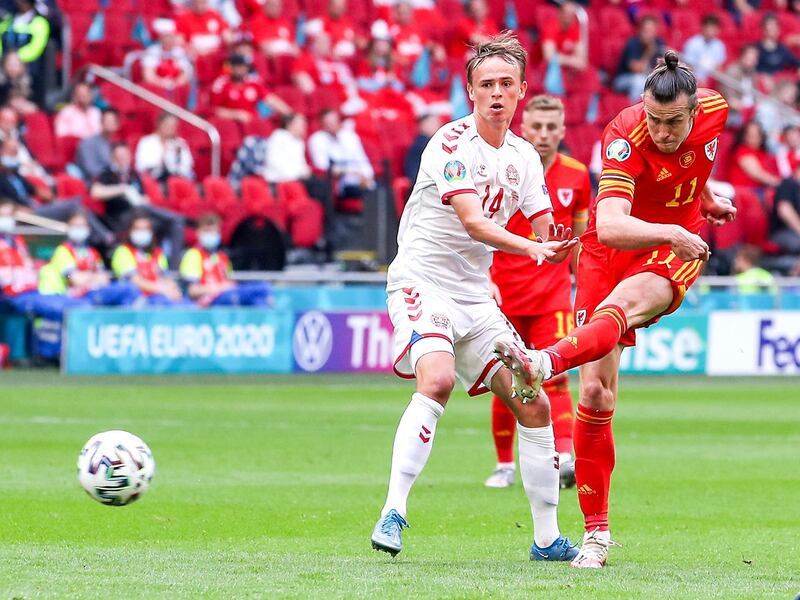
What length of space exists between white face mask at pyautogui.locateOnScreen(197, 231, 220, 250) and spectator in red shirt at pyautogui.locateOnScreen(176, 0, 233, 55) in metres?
4.10

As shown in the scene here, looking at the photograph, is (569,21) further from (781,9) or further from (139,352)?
(139,352)

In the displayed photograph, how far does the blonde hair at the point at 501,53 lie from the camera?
7.02 meters

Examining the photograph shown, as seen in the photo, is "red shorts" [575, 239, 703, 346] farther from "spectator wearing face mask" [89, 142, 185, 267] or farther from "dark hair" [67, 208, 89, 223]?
"spectator wearing face mask" [89, 142, 185, 267]

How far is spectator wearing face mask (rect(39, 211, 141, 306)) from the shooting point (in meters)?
19.4

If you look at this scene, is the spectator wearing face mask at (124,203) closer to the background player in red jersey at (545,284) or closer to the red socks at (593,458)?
the background player in red jersey at (545,284)

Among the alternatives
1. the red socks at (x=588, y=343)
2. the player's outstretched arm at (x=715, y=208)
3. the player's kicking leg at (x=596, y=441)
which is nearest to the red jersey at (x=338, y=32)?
the player's outstretched arm at (x=715, y=208)

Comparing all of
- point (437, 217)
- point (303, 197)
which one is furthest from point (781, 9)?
point (437, 217)

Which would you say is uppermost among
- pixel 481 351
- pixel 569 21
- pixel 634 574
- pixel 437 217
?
A: pixel 569 21

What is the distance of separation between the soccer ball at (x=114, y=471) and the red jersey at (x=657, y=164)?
2444 millimetres

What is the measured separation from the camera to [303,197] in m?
21.8

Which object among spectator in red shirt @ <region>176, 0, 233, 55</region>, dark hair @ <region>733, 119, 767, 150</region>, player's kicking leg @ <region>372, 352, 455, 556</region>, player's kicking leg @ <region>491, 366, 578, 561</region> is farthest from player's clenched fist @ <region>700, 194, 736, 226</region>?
dark hair @ <region>733, 119, 767, 150</region>

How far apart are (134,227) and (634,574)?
14099 mm

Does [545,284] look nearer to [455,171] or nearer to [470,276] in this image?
[470,276]

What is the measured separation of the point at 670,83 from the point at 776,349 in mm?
14926
